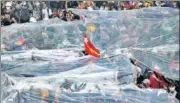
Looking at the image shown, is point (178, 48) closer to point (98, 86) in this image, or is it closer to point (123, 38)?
point (123, 38)

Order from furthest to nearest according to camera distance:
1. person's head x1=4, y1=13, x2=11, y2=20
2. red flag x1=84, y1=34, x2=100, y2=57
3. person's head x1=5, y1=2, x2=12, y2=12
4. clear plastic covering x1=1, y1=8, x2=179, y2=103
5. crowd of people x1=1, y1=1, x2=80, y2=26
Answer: person's head x1=4, y1=13, x2=11, y2=20, crowd of people x1=1, y1=1, x2=80, y2=26, person's head x1=5, y1=2, x2=12, y2=12, red flag x1=84, y1=34, x2=100, y2=57, clear plastic covering x1=1, y1=8, x2=179, y2=103

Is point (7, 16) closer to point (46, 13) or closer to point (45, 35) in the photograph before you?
point (46, 13)

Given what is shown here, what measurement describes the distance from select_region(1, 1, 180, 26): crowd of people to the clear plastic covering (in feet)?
0.65

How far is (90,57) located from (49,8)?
1777 millimetres

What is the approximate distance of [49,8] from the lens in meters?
8.04

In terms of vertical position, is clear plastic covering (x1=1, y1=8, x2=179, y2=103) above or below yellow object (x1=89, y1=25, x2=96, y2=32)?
below

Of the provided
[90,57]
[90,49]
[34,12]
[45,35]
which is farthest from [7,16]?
[90,57]

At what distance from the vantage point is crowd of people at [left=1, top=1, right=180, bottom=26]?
25.6 feet

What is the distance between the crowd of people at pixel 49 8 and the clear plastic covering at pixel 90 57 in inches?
7.8

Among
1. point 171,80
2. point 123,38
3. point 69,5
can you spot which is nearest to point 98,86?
point 171,80

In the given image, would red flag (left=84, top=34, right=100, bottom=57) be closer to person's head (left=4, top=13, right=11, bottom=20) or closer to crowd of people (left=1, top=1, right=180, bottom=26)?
crowd of people (left=1, top=1, right=180, bottom=26)

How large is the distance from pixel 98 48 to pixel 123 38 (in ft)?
1.71

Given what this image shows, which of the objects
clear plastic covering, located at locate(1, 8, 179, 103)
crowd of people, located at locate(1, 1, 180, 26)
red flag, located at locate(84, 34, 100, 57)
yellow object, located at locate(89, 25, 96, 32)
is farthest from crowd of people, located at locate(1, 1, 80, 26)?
red flag, located at locate(84, 34, 100, 57)

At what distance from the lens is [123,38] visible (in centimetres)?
738
